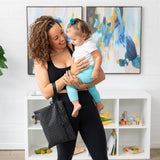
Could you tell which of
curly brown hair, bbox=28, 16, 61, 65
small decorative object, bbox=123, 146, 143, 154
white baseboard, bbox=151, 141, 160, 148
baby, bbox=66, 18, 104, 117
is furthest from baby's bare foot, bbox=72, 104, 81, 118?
white baseboard, bbox=151, 141, 160, 148

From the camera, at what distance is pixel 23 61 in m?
3.19

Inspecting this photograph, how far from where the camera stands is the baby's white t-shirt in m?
Answer: 1.67

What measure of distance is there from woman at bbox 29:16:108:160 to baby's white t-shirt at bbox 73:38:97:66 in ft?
0.13

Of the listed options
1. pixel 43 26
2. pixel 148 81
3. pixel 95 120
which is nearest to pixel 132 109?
pixel 148 81

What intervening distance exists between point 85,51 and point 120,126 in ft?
5.16

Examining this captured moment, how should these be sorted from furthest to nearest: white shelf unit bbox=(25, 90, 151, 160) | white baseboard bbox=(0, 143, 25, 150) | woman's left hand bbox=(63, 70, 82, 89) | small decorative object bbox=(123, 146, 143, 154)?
white baseboard bbox=(0, 143, 25, 150)
small decorative object bbox=(123, 146, 143, 154)
white shelf unit bbox=(25, 90, 151, 160)
woman's left hand bbox=(63, 70, 82, 89)

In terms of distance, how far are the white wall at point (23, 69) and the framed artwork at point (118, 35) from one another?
0.07m

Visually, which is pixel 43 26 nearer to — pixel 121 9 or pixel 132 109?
pixel 121 9

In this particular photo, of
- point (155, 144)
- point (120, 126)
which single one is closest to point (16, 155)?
point (120, 126)

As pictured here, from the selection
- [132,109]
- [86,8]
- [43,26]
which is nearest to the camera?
[43,26]

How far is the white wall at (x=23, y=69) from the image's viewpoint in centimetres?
311

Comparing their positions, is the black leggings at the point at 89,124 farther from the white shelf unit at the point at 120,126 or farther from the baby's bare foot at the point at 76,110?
the white shelf unit at the point at 120,126

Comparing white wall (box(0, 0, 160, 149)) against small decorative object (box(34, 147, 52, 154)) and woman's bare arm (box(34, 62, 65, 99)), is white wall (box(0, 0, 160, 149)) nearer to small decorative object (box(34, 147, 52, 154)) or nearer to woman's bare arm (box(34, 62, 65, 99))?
small decorative object (box(34, 147, 52, 154))

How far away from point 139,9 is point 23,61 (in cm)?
151
